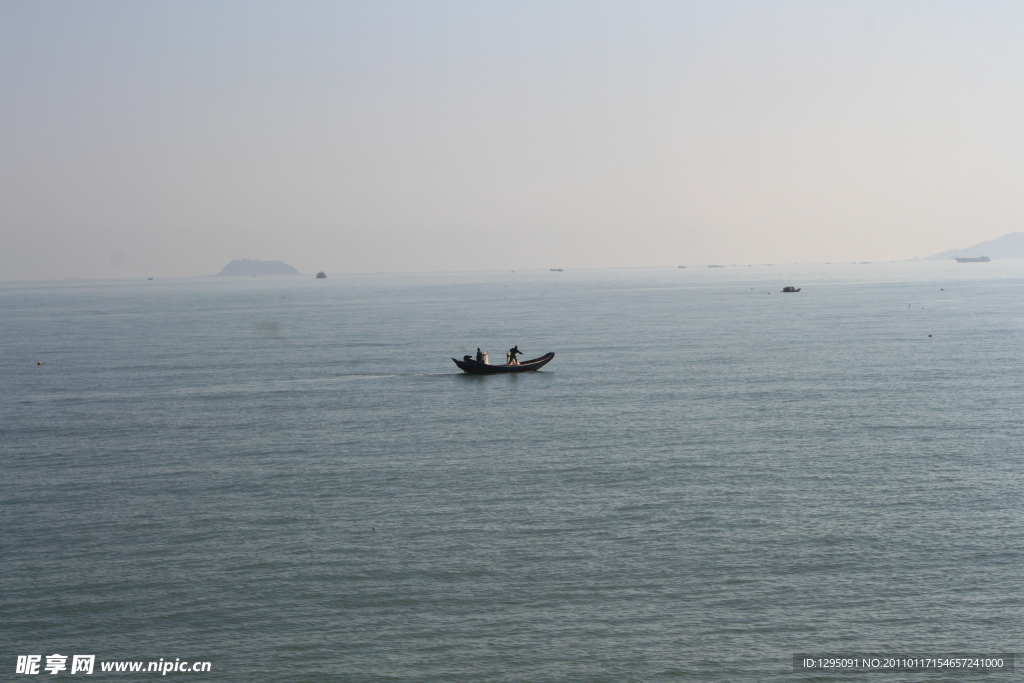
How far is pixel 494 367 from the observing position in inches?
3871

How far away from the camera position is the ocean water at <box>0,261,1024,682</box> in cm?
3272

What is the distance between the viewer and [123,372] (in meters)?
101

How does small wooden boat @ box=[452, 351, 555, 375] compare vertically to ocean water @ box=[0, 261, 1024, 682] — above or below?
above

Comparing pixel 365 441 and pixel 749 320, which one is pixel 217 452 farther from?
pixel 749 320

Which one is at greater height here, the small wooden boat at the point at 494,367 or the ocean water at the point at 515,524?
the small wooden boat at the point at 494,367

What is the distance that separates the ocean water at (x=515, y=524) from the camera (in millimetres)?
32719

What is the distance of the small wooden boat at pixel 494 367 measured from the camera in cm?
9680

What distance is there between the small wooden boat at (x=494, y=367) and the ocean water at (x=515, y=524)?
682cm

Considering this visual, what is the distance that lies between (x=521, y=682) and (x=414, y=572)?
927cm

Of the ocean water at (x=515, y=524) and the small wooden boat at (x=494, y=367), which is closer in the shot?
the ocean water at (x=515, y=524)

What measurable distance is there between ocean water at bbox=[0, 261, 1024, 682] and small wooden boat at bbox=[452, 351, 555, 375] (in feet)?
22.4

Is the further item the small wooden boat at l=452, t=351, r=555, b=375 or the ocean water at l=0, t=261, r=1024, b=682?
the small wooden boat at l=452, t=351, r=555, b=375

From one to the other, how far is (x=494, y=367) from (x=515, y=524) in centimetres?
5450

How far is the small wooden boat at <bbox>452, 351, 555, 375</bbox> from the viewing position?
9680cm
